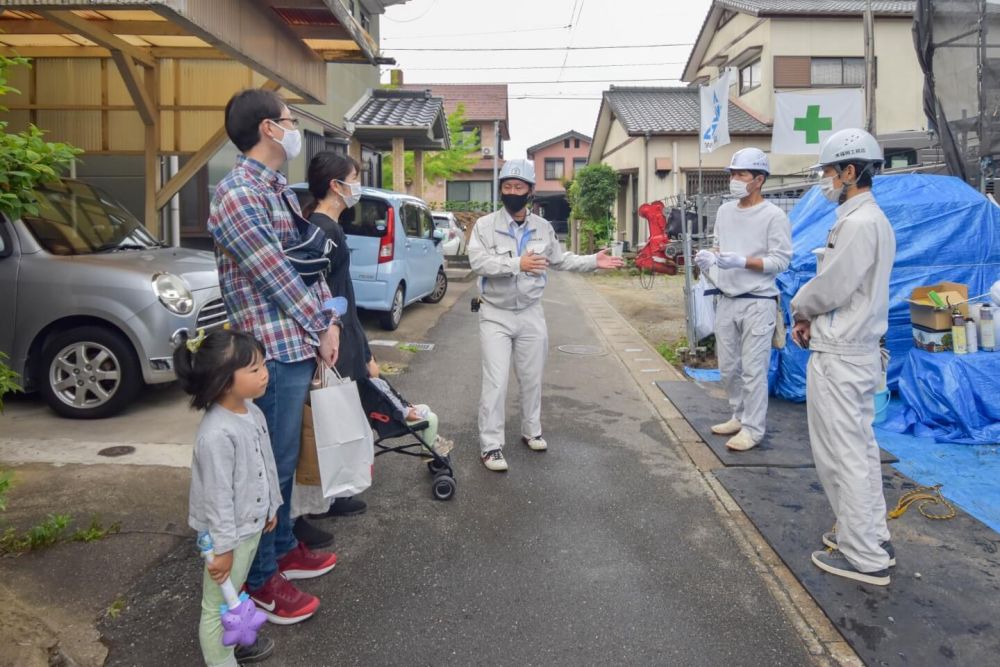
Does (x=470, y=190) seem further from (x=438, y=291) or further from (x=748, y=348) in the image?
(x=748, y=348)

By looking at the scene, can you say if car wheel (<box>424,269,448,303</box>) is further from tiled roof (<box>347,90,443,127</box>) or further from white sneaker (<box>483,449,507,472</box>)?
white sneaker (<box>483,449,507,472</box>)

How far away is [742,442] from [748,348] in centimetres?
64

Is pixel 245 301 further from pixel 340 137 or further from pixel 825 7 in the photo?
pixel 825 7

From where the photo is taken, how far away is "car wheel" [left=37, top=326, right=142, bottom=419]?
17.6 feet

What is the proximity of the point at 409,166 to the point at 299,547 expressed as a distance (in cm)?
2242

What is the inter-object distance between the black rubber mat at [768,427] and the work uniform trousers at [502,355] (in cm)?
144

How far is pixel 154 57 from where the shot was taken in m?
8.35

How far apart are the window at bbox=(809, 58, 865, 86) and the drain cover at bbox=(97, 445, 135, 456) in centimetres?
2160

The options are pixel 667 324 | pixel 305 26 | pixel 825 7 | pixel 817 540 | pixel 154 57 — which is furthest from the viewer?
pixel 825 7

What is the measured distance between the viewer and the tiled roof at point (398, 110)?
15.7 meters

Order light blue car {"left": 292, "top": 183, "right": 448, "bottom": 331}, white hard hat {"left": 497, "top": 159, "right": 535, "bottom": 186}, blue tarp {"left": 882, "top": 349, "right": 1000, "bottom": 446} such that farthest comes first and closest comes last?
light blue car {"left": 292, "top": 183, "right": 448, "bottom": 331} → blue tarp {"left": 882, "top": 349, "right": 1000, "bottom": 446} → white hard hat {"left": 497, "top": 159, "right": 535, "bottom": 186}

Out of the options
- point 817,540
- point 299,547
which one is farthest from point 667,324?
point 299,547

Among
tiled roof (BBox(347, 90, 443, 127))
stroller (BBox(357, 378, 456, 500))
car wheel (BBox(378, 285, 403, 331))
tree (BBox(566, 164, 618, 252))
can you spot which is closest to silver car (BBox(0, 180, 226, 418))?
stroller (BBox(357, 378, 456, 500))

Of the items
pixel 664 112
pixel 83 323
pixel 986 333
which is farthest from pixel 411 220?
pixel 664 112
